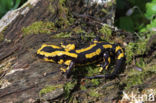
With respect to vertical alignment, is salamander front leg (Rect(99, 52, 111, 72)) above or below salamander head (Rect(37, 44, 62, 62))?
below

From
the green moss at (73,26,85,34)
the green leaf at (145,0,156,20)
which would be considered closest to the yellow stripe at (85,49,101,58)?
the green moss at (73,26,85,34)

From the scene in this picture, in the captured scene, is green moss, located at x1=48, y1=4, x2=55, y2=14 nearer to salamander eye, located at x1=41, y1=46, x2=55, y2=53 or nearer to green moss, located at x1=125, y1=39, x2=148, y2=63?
salamander eye, located at x1=41, y1=46, x2=55, y2=53

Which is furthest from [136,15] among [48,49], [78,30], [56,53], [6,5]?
[6,5]

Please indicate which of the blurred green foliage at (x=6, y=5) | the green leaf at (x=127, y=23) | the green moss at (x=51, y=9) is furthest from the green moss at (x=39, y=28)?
the green leaf at (x=127, y=23)

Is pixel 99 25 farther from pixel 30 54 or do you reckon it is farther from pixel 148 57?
pixel 30 54

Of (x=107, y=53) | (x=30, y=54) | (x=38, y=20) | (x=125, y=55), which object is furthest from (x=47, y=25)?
(x=125, y=55)

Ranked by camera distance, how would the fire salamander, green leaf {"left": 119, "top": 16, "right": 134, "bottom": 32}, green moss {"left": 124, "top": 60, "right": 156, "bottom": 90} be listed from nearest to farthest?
green moss {"left": 124, "top": 60, "right": 156, "bottom": 90} < the fire salamander < green leaf {"left": 119, "top": 16, "right": 134, "bottom": 32}

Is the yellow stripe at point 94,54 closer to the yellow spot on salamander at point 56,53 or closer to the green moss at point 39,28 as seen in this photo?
the yellow spot on salamander at point 56,53
